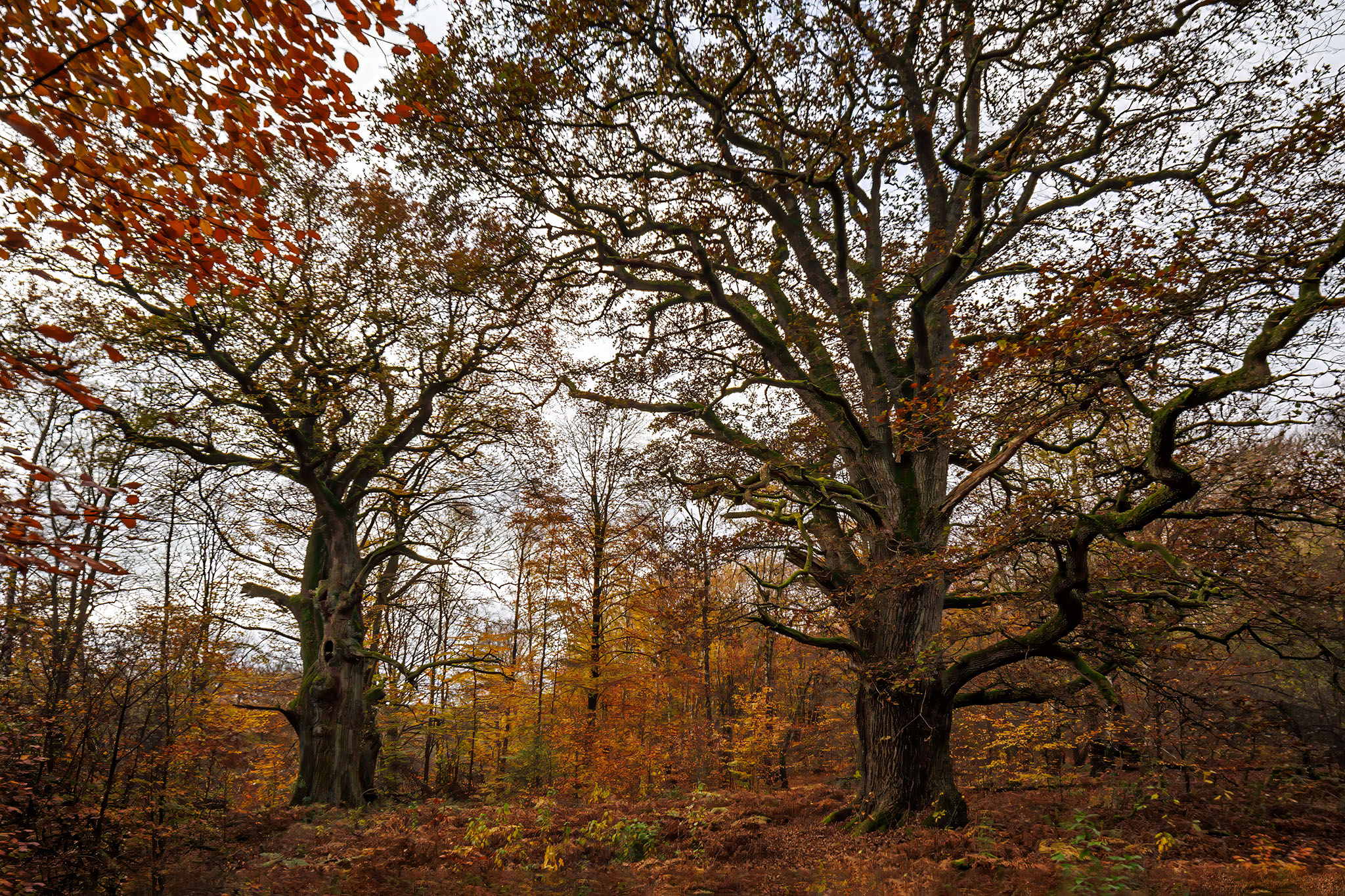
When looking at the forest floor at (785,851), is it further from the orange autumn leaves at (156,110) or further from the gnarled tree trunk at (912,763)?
the orange autumn leaves at (156,110)

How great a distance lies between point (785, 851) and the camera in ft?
22.4

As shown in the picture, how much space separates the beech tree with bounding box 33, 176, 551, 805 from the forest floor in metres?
2.74

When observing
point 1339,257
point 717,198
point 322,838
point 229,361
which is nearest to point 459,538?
point 229,361

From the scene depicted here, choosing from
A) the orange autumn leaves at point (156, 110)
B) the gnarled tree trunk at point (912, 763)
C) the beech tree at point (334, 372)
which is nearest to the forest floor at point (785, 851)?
the gnarled tree trunk at point (912, 763)

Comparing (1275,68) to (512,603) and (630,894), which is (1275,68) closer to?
(630,894)

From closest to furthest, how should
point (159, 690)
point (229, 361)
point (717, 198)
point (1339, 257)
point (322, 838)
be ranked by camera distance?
point (1339, 257)
point (159, 690)
point (322, 838)
point (717, 198)
point (229, 361)

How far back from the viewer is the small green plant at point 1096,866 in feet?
15.0

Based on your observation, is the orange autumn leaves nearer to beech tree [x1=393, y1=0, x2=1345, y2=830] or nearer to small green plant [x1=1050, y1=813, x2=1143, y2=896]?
beech tree [x1=393, y1=0, x2=1345, y2=830]

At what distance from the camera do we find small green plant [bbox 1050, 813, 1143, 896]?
4559mm

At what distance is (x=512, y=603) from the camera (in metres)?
19.6

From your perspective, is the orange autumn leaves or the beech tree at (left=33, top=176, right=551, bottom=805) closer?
the orange autumn leaves

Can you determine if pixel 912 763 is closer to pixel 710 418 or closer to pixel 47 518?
pixel 710 418

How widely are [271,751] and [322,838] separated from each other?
18.5m

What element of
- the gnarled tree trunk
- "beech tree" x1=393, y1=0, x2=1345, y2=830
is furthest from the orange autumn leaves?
the gnarled tree trunk
